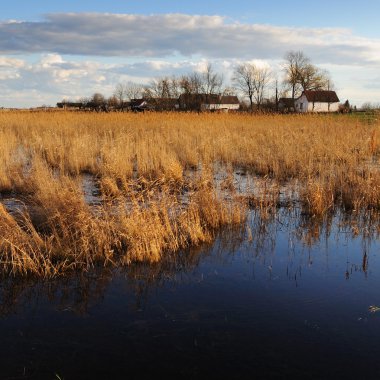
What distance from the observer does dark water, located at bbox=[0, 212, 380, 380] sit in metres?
3.07

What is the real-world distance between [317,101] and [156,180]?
67.1m

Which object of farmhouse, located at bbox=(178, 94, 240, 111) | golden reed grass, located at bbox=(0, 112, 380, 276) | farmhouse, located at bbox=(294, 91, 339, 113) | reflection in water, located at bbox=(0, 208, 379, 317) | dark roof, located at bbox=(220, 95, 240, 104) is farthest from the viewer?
dark roof, located at bbox=(220, 95, 240, 104)

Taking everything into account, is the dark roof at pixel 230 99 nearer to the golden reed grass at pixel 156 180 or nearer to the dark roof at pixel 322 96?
the dark roof at pixel 322 96

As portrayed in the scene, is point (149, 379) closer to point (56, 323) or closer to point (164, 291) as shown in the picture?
point (56, 323)

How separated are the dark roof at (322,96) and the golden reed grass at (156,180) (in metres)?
52.3

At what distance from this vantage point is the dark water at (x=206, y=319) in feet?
10.1

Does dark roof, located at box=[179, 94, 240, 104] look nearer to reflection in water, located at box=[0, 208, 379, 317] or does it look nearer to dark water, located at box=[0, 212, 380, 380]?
reflection in water, located at box=[0, 208, 379, 317]

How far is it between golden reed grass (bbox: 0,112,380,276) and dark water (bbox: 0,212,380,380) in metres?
0.40

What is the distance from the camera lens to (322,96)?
2714 inches

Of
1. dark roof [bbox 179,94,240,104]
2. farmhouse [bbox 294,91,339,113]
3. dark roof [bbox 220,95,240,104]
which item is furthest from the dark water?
dark roof [bbox 220,95,240,104]

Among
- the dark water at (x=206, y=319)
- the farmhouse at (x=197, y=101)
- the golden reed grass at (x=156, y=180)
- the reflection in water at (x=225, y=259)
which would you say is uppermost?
the farmhouse at (x=197, y=101)

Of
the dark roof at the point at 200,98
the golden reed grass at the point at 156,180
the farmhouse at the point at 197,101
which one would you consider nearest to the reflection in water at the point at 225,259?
the golden reed grass at the point at 156,180

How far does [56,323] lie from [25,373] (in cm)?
68

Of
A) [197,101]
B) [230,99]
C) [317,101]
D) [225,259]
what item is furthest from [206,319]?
[230,99]
